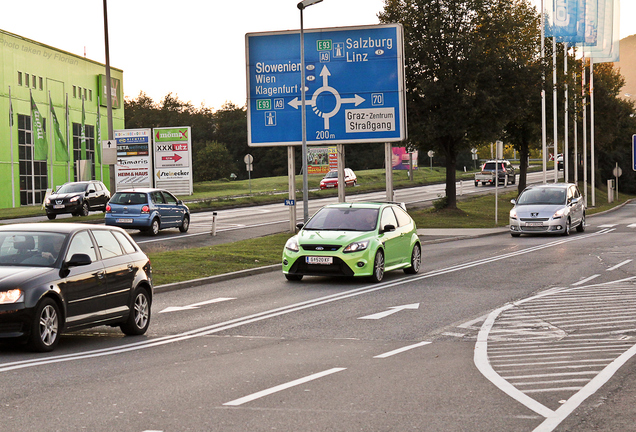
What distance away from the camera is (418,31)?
Result: 135 feet

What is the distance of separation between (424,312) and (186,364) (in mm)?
5039

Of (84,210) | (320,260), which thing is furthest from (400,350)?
Result: (84,210)

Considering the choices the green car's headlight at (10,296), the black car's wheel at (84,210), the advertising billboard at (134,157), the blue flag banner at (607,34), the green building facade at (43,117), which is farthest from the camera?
the green building facade at (43,117)

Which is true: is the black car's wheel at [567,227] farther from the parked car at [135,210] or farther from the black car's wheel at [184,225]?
the parked car at [135,210]

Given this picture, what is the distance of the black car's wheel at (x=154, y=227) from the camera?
30016mm

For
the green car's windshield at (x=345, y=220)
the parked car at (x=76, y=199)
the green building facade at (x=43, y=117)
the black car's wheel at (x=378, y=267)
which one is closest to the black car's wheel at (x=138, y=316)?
the black car's wheel at (x=378, y=267)

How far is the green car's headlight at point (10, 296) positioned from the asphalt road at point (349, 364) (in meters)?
0.58

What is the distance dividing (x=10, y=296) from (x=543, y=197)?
2550cm

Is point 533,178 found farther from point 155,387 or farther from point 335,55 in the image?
point 155,387

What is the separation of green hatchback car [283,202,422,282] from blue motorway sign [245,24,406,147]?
38.9ft

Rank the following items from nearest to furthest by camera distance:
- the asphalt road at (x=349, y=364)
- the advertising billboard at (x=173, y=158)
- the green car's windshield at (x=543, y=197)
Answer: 1. the asphalt road at (x=349, y=364)
2. the green car's windshield at (x=543, y=197)
3. the advertising billboard at (x=173, y=158)

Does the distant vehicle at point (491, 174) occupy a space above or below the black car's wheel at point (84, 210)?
above

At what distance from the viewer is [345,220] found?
1758 centimetres

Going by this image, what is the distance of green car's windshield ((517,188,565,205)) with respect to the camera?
104 ft
